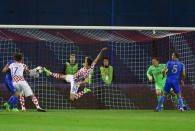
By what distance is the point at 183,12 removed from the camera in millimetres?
19500

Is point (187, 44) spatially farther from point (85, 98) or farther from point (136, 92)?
point (85, 98)

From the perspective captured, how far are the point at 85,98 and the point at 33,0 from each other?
5.47 m

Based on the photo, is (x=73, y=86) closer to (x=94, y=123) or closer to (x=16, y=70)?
(x=16, y=70)

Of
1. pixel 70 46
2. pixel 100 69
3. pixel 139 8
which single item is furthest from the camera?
pixel 139 8

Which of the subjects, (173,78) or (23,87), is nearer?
(23,87)

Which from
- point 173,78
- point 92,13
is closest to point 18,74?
point 173,78

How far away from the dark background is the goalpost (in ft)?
2.26

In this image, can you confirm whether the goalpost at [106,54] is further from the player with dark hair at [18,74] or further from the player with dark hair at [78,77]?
the player with dark hair at [18,74]

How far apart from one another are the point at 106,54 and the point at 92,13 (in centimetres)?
200

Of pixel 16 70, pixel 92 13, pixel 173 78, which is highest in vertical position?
pixel 92 13

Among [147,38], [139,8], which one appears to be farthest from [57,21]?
[147,38]

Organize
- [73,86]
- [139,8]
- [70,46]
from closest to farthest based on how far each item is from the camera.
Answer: [73,86]
[70,46]
[139,8]

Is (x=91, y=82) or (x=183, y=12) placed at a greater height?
(x=183, y=12)

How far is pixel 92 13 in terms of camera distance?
1912 centimetres
